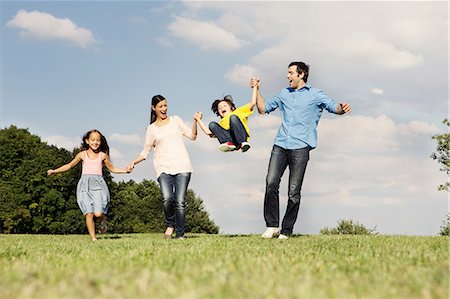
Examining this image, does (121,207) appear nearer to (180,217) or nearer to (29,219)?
(29,219)

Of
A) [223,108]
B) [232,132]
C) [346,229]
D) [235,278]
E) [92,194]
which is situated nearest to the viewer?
[235,278]

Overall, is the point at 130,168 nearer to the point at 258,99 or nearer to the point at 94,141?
the point at 94,141

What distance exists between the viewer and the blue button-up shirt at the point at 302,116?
1174 centimetres

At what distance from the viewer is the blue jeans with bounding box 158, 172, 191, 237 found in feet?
45.3

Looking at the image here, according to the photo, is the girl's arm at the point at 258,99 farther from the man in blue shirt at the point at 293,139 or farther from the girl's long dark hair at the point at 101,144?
the girl's long dark hair at the point at 101,144

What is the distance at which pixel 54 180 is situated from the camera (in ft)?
171

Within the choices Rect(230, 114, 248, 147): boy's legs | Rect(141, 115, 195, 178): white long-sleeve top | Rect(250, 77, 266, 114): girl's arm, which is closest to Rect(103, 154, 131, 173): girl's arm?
Rect(141, 115, 195, 178): white long-sleeve top

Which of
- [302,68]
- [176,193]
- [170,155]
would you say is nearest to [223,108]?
[170,155]

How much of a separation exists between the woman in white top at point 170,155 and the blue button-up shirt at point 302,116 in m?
A: 2.77

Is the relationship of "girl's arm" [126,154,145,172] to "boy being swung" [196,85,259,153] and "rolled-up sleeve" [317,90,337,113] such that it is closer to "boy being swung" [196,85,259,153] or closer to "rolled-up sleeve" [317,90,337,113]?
"boy being swung" [196,85,259,153]

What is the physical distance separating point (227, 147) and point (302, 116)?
1.87 m

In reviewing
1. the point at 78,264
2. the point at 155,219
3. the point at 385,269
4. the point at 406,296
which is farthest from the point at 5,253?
the point at 155,219

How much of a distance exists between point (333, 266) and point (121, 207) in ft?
174

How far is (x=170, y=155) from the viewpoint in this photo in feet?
45.3
